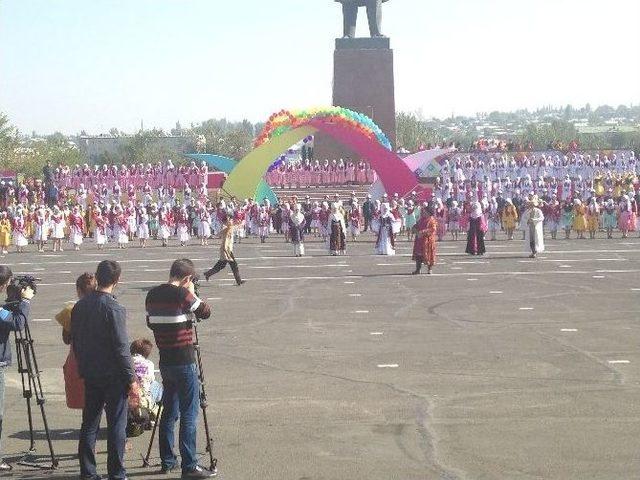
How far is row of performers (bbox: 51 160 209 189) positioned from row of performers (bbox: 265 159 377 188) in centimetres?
357

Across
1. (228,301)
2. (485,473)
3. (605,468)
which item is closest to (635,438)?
(605,468)

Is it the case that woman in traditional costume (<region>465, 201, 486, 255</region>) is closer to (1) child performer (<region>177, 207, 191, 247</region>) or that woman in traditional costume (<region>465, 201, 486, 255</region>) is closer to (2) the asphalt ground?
(2) the asphalt ground

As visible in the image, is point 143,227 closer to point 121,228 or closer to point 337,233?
point 121,228

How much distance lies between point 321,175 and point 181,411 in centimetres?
4681

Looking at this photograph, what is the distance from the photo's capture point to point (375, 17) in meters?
57.8

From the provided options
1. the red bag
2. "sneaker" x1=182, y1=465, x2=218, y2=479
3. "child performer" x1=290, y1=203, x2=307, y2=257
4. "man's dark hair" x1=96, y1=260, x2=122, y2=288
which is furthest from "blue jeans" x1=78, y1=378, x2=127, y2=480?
"child performer" x1=290, y1=203, x2=307, y2=257

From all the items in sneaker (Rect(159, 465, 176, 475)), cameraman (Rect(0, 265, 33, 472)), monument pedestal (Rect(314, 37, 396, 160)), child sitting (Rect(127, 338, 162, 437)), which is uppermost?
monument pedestal (Rect(314, 37, 396, 160))

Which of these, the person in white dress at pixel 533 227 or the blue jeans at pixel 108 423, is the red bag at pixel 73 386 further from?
the person in white dress at pixel 533 227

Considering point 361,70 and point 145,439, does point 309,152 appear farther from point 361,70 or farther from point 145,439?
point 145,439

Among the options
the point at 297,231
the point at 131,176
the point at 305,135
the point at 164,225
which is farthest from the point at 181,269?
the point at 131,176

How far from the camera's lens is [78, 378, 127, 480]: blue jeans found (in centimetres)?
848

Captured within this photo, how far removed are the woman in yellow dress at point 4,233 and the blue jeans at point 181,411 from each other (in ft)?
85.3

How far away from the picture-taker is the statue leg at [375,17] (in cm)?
5759

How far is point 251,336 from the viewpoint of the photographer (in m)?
15.8
